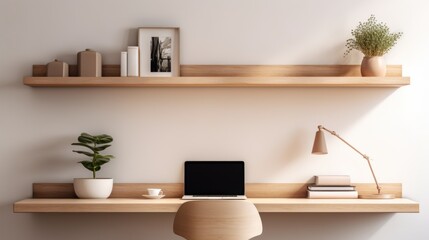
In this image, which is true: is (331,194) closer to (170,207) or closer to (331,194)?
(331,194)

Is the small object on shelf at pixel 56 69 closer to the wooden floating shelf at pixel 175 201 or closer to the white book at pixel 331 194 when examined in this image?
the wooden floating shelf at pixel 175 201

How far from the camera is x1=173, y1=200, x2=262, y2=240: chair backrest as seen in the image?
125 inches

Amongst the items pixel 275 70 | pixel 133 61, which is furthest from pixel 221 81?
pixel 133 61

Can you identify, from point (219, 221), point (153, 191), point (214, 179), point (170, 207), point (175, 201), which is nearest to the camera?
point (219, 221)

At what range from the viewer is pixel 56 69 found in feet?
13.0

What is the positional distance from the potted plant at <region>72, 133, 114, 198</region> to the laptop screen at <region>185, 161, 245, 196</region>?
485mm

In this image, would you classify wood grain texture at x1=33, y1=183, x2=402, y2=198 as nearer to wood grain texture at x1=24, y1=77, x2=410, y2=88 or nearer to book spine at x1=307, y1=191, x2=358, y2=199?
book spine at x1=307, y1=191, x2=358, y2=199

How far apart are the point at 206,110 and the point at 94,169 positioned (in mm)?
764

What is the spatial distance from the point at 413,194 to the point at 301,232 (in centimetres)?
73

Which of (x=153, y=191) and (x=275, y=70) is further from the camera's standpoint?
(x=275, y=70)

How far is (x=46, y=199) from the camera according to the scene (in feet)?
13.0

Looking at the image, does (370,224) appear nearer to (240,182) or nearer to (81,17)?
(240,182)

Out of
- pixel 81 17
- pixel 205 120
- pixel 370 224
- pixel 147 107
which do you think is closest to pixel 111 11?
pixel 81 17

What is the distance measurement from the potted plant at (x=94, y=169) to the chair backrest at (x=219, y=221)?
0.87 metres
